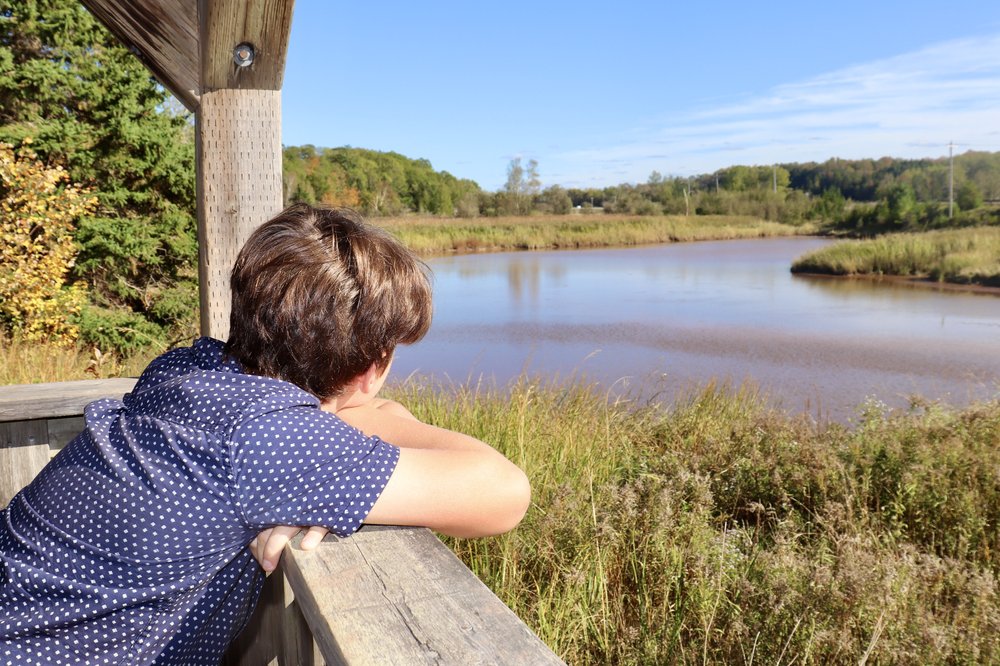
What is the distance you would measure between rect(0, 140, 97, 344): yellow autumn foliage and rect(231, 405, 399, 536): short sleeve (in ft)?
21.1

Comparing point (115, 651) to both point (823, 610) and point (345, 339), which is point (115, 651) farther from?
point (823, 610)

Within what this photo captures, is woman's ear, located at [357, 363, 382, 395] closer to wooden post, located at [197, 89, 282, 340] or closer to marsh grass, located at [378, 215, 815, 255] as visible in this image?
wooden post, located at [197, 89, 282, 340]

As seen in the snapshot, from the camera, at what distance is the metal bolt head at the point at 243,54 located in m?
1.71

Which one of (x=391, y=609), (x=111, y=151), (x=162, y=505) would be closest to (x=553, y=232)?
(x=111, y=151)

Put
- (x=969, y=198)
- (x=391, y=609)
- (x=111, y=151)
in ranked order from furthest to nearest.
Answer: (x=969, y=198) < (x=111, y=151) < (x=391, y=609)

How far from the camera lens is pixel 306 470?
91cm

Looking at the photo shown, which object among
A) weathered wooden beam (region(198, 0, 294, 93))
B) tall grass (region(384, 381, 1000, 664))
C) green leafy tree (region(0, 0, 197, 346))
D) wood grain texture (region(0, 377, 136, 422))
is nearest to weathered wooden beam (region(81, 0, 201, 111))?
weathered wooden beam (region(198, 0, 294, 93))

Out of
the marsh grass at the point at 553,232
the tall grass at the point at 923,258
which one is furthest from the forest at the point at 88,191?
the marsh grass at the point at 553,232

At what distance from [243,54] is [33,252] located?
6.03 metres

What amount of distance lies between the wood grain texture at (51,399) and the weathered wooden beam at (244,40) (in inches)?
31.9

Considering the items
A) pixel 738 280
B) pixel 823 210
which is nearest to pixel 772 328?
pixel 738 280

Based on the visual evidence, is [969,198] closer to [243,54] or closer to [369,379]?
[243,54]

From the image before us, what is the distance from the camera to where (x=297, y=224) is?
1041 mm

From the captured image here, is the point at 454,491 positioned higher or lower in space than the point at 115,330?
higher
